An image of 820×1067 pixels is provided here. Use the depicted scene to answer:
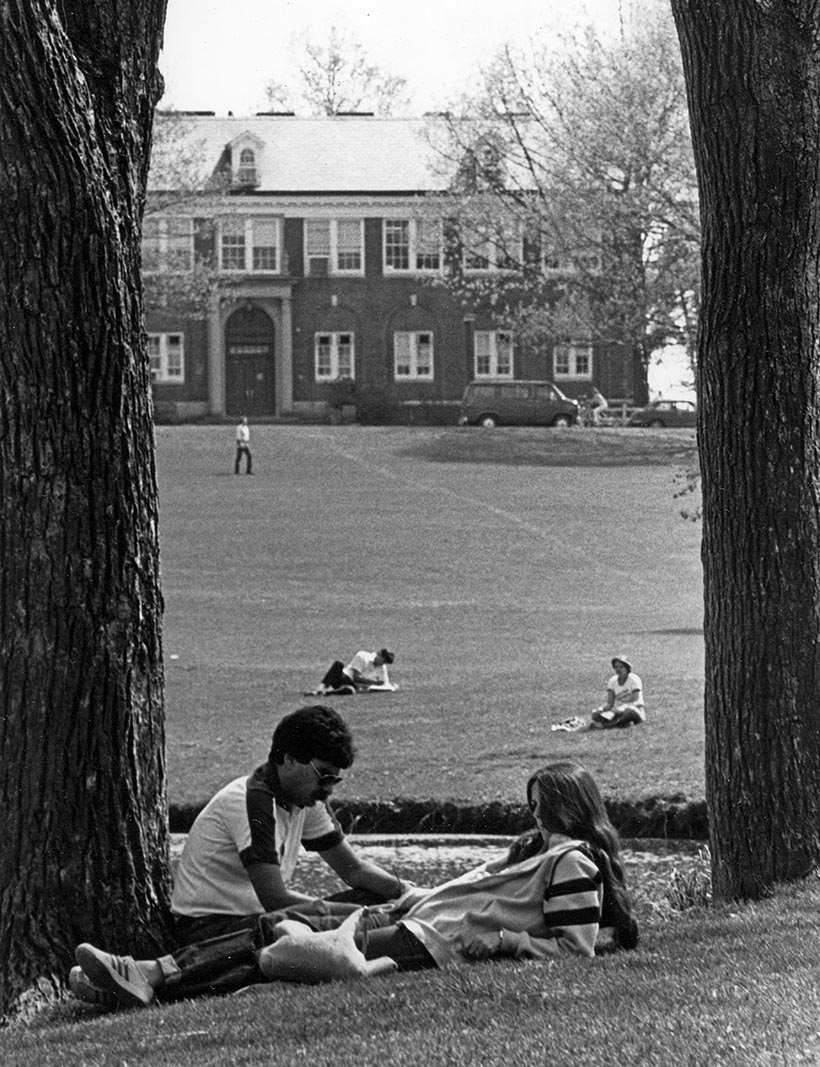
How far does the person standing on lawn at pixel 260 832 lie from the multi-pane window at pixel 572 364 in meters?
58.7

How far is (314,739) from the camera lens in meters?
6.50

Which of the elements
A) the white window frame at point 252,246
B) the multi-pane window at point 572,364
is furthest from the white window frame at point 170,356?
the multi-pane window at point 572,364

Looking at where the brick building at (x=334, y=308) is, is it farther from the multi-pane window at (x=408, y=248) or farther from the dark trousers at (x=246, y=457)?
the dark trousers at (x=246, y=457)

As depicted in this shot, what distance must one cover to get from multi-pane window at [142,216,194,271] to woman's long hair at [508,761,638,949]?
4912 centimetres

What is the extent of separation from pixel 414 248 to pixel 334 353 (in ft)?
16.0

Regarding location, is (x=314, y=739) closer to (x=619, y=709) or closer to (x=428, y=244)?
(x=619, y=709)

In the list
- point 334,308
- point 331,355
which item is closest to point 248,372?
point 331,355

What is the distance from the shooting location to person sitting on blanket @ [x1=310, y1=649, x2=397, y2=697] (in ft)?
64.0

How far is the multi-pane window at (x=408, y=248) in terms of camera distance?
211 feet

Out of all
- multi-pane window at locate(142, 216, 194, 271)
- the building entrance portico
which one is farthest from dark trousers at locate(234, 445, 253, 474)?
the building entrance portico

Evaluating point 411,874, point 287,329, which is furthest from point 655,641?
point 287,329

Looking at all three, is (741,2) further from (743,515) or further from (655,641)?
(655,641)

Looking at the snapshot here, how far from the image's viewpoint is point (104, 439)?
630 centimetres

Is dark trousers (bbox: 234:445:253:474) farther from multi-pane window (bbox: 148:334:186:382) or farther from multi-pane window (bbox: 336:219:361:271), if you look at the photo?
multi-pane window (bbox: 336:219:361:271)
